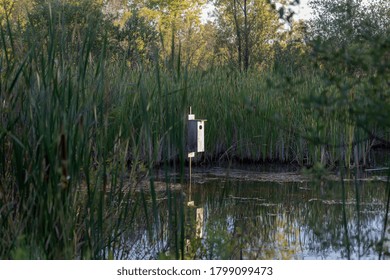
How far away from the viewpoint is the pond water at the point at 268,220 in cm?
375

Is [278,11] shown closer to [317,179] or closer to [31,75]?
[317,179]

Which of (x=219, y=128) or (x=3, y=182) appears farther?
(x=219, y=128)

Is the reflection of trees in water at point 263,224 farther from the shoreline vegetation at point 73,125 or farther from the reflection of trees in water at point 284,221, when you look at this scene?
the shoreline vegetation at point 73,125

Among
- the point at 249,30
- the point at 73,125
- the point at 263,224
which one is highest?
the point at 249,30

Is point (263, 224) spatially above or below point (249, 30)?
below

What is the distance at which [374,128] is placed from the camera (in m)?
9.88

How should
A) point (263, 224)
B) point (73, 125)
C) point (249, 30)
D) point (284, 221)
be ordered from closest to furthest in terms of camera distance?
point (73, 125)
point (263, 224)
point (284, 221)
point (249, 30)

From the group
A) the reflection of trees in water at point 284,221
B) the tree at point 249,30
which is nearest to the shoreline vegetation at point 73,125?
the reflection of trees in water at point 284,221

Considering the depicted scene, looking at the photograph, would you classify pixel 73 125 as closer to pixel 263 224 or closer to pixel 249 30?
pixel 263 224

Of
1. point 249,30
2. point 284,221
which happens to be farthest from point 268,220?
point 249,30

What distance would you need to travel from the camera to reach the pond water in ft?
12.3

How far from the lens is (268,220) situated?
541 centimetres
